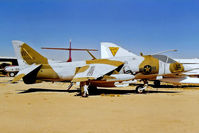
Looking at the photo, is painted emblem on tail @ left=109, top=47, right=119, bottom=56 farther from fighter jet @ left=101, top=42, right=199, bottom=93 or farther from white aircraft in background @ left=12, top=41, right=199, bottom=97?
fighter jet @ left=101, top=42, right=199, bottom=93

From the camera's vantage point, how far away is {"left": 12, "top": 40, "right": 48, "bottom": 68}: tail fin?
1390cm

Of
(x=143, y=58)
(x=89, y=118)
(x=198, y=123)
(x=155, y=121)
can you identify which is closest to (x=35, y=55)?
(x=143, y=58)

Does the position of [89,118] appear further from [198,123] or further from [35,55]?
[35,55]

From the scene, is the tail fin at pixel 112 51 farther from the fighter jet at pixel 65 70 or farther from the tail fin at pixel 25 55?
the tail fin at pixel 25 55

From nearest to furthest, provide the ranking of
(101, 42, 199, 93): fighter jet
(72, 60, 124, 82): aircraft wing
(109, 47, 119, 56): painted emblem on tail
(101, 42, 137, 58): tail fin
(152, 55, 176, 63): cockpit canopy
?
(72, 60, 124, 82): aircraft wing, (101, 42, 199, 93): fighter jet, (152, 55, 176, 63): cockpit canopy, (101, 42, 137, 58): tail fin, (109, 47, 119, 56): painted emblem on tail

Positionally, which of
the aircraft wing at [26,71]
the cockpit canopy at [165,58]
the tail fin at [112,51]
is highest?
the tail fin at [112,51]

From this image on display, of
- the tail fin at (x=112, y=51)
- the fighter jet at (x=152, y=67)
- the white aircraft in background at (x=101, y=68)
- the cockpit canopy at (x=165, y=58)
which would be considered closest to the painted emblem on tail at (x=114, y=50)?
the tail fin at (x=112, y=51)

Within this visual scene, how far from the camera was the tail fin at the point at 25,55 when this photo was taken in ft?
45.6

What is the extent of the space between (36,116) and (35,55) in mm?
8851

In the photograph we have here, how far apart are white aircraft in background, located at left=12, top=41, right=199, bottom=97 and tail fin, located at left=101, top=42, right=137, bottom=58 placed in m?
2.97

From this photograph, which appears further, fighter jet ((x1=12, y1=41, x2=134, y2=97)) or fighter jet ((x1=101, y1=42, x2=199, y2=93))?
fighter jet ((x1=101, y1=42, x2=199, y2=93))

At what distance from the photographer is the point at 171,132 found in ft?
15.3

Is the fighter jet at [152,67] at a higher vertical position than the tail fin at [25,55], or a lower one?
lower

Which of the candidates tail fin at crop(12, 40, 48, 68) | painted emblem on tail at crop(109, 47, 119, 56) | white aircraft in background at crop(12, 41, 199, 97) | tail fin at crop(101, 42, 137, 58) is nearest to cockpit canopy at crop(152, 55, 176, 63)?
white aircraft in background at crop(12, 41, 199, 97)
